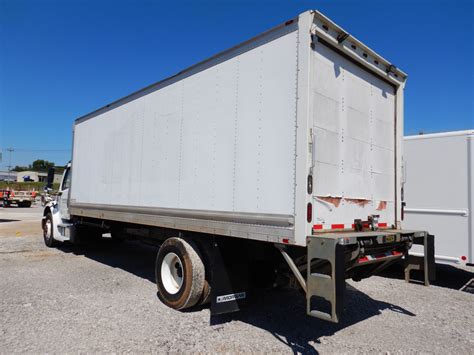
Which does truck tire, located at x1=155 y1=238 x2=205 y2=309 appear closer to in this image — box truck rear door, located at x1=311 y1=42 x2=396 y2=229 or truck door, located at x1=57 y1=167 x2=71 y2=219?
box truck rear door, located at x1=311 y1=42 x2=396 y2=229

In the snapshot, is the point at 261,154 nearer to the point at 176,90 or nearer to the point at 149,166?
the point at 176,90

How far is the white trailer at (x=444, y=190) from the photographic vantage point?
6.80 meters

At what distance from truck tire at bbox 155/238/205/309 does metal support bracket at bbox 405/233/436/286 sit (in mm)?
2884

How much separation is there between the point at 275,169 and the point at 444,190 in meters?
4.55

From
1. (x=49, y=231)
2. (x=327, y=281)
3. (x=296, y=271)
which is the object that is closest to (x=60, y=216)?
(x=49, y=231)

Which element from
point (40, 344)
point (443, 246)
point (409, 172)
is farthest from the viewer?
point (409, 172)

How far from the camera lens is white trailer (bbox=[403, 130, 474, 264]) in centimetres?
680

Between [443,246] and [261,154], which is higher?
[261,154]

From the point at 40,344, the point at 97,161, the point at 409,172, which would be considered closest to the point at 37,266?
the point at 97,161

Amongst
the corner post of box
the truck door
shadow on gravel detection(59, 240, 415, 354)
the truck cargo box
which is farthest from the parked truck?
the corner post of box

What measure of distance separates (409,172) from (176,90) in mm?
4901

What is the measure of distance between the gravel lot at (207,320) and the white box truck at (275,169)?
44 centimetres

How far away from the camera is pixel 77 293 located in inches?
239

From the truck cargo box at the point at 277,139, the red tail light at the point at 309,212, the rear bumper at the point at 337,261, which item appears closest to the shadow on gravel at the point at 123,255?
the truck cargo box at the point at 277,139
